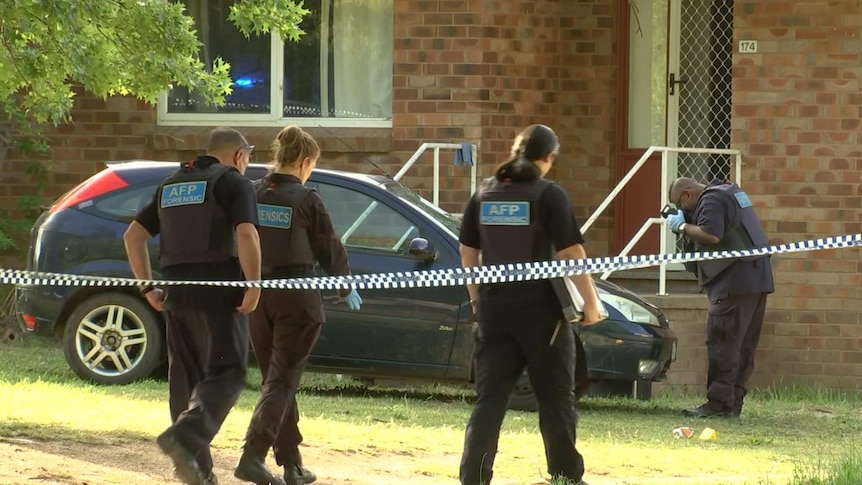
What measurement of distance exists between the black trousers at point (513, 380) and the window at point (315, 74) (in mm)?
7651

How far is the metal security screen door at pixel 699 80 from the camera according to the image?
13992mm

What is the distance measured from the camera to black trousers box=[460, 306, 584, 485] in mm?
6602

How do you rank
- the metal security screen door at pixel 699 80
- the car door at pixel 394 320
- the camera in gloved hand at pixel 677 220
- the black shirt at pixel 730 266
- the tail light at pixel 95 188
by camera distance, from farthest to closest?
the metal security screen door at pixel 699 80 < the tail light at pixel 95 188 < the camera in gloved hand at pixel 677 220 < the black shirt at pixel 730 266 < the car door at pixel 394 320

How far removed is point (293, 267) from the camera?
7.04 metres

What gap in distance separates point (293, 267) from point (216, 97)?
2102mm

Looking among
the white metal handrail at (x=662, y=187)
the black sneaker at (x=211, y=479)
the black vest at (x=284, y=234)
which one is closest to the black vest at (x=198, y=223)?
the black vest at (x=284, y=234)

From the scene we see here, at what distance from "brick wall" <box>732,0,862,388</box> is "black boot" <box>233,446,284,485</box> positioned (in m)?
7.06

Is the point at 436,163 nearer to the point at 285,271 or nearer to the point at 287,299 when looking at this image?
the point at 285,271

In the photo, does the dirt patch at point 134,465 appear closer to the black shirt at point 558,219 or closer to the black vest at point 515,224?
the black vest at point 515,224

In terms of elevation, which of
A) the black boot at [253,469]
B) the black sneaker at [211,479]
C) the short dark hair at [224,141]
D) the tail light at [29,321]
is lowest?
the black sneaker at [211,479]

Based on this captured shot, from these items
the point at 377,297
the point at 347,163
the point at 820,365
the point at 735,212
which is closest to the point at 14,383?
the point at 377,297

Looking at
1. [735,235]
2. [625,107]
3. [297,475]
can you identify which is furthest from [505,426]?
[625,107]

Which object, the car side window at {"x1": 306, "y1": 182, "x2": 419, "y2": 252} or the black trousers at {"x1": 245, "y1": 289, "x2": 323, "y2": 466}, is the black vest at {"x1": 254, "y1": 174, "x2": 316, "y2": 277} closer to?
the black trousers at {"x1": 245, "y1": 289, "x2": 323, "y2": 466}

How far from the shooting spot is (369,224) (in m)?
10.7
